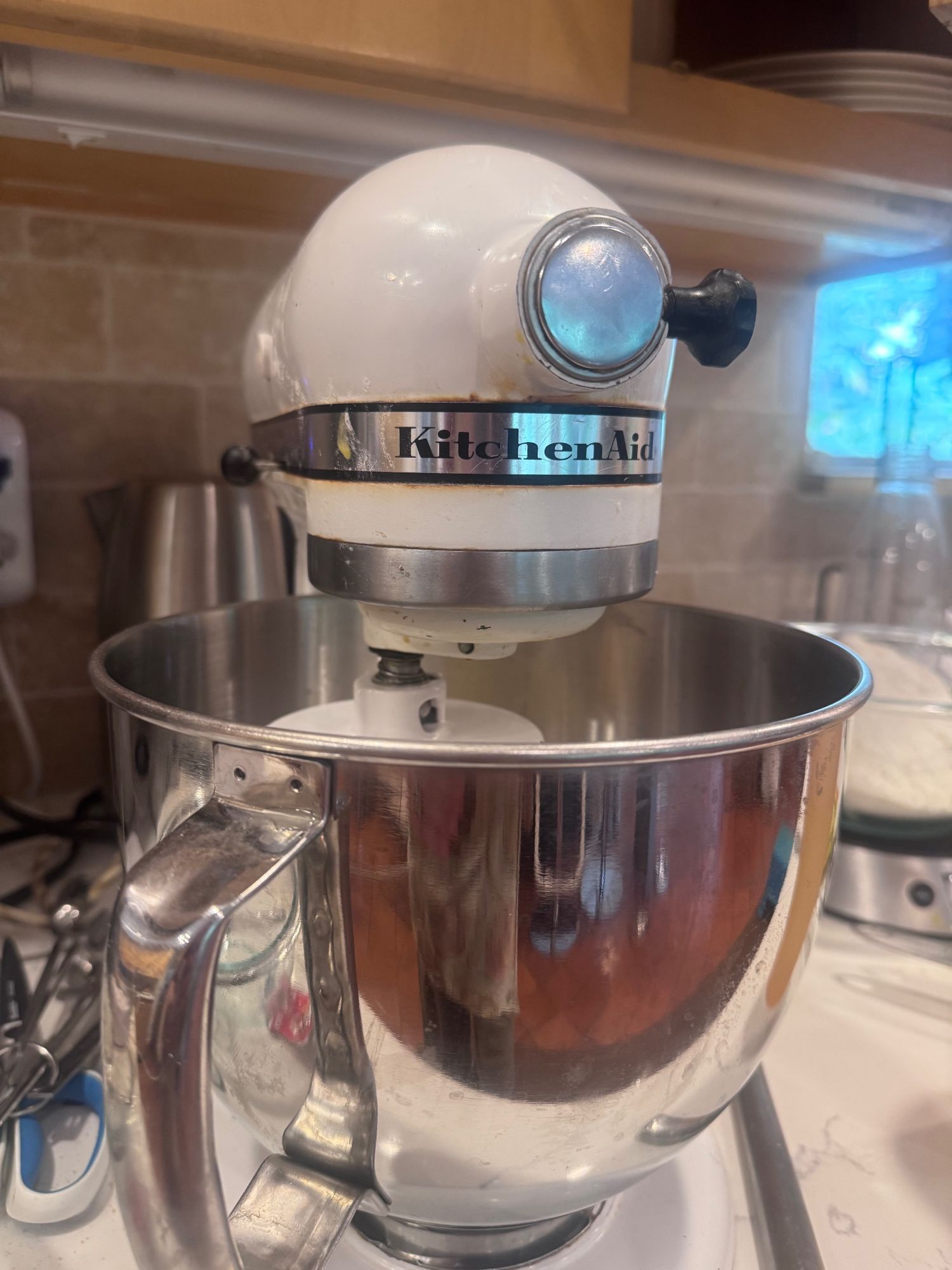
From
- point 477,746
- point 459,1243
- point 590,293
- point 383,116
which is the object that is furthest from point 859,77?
point 459,1243

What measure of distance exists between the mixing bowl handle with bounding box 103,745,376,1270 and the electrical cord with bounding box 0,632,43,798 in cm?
49

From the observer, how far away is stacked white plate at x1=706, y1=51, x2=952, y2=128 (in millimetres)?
537

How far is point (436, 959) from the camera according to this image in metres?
0.24

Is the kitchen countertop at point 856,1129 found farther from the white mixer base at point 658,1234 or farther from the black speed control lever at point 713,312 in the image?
the black speed control lever at point 713,312

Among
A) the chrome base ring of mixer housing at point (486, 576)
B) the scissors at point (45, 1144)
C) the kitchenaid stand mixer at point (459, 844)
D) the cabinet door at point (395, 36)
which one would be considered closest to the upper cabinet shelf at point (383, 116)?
Result: the cabinet door at point (395, 36)

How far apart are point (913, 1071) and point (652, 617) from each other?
0.26 meters

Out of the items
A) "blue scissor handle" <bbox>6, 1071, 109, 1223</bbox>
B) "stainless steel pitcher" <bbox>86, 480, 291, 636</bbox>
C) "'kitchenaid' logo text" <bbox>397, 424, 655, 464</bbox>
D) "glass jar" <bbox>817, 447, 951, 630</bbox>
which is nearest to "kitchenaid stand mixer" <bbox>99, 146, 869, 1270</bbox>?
"'kitchenaid' logo text" <bbox>397, 424, 655, 464</bbox>

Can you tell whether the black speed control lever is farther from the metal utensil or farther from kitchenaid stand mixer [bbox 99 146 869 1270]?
the metal utensil

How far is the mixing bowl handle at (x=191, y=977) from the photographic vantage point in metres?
0.21

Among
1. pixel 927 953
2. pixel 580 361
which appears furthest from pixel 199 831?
pixel 927 953

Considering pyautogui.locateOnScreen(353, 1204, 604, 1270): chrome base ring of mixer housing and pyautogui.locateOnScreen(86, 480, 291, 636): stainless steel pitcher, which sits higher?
pyautogui.locateOnScreen(86, 480, 291, 636): stainless steel pitcher

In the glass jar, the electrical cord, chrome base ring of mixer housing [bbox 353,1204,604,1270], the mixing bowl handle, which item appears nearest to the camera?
the mixing bowl handle

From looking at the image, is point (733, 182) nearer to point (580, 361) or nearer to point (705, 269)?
point (705, 269)

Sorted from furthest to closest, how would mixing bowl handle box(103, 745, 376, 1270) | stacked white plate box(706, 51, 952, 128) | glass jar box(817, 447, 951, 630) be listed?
glass jar box(817, 447, 951, 630) < stacked white plate box(706, 51, 952, 128) < mixing bowl handle box(103, 745, 376, 1270)
